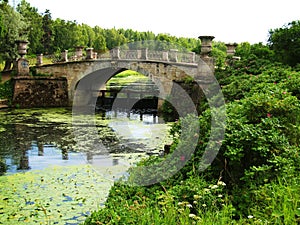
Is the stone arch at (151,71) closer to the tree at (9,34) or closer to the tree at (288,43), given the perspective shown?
the tree at (288,43)

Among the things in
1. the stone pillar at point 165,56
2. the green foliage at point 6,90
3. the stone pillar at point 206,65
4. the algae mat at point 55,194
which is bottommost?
the algae mat at point 55,194

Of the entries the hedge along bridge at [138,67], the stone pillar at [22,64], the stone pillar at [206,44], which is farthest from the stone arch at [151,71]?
the stone pillar at [22,64]

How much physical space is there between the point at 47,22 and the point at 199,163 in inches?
1488

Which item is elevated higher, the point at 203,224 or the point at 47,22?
the point at 47,22

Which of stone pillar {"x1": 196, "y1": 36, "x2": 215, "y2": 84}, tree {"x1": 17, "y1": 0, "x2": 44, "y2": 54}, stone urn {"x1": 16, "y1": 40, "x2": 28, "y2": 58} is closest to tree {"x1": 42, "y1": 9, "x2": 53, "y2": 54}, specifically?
tree {"x1": 17, "y1": 0, "x2": 44, "y2": 54}

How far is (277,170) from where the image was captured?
4.39 m

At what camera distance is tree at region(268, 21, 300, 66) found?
11.5 metres

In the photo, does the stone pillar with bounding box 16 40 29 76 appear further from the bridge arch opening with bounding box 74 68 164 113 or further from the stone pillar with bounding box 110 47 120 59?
the stone pillar with bounding box 110 47 120 59

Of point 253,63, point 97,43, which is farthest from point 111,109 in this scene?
point 97,43

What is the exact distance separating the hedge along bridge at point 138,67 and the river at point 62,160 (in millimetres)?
2212

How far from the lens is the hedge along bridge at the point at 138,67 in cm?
1423

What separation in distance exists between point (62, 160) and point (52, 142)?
2.36 metres

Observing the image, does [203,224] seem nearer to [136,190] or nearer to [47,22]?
[136,190]

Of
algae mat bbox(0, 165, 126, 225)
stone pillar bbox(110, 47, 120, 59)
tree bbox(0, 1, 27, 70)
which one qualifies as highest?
tree bbox(0, 1, 27, 70)
